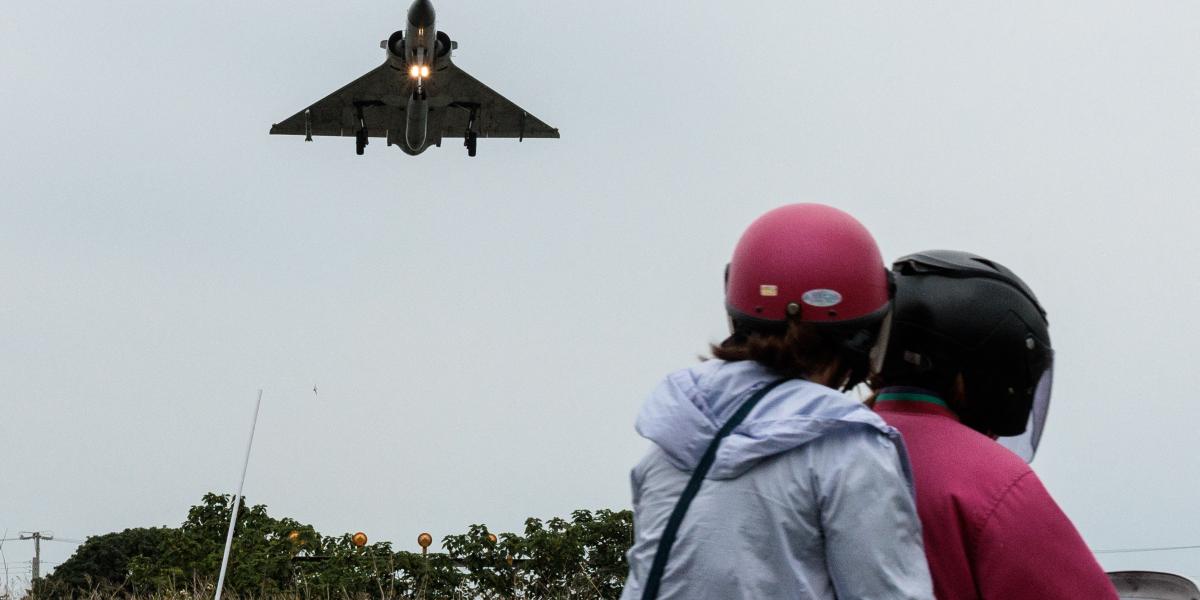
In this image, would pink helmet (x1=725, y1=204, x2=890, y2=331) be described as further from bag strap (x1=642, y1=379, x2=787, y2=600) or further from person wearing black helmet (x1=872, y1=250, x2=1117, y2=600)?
bag strap (x1=642, y1=379, x2=787, y2=600)

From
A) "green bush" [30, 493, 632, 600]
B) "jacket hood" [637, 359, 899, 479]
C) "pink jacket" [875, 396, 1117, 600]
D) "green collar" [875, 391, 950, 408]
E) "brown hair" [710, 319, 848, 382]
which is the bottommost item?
"green bush" [30, 493, 632, 600]

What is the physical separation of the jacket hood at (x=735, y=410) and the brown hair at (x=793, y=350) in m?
0.02

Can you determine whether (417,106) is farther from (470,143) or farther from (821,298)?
(821,298)

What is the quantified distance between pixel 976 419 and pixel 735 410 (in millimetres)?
645

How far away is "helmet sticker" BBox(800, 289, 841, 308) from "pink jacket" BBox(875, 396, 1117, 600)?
30 centimetres

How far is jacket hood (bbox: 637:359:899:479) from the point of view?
1.89 m

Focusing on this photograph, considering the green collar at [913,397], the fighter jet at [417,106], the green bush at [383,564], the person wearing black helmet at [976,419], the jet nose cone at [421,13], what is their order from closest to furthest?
the person wearing black helmet at [976,419] < the green collar at [913,397] < the green bush at [383,564] < the jet nose cone at [421,13] < the fighter jet at [417,106]

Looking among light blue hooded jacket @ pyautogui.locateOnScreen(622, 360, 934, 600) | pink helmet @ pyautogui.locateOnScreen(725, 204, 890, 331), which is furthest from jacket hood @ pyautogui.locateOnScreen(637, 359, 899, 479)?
pink helmet @ pyautogui.locateOnScreen(725, 204, 890, 331)

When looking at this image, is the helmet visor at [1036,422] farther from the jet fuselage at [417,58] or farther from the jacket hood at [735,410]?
the jet fuselage at [417,58]

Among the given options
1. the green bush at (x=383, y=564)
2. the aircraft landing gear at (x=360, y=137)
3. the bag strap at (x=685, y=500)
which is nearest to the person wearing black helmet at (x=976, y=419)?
the bag strap at (x=685, y=500)

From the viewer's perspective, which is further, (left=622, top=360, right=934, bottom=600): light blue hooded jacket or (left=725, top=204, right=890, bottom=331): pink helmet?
(left=725, top=204, right=890, bottom=331): pink helmet

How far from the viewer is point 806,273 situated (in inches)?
84.0

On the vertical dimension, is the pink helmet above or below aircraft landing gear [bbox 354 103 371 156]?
below

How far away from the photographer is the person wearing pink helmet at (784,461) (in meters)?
1.85
